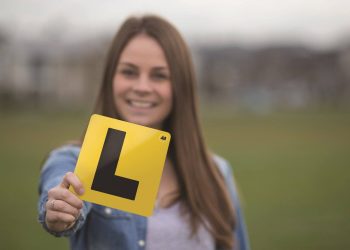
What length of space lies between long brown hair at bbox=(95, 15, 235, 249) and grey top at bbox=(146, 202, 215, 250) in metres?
0.05

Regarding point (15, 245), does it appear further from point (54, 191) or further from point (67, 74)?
point (67, 74)

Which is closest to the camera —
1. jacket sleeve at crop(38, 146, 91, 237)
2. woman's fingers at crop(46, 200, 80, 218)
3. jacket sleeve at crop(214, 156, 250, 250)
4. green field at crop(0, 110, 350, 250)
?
woman's fingers at crop(46, 200, 80, 218)

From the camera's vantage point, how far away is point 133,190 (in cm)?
146

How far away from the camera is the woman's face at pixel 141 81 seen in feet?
6.64

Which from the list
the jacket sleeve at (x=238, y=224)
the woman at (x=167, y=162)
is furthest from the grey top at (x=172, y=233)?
the jacket sleeve at (x=238, y=224)

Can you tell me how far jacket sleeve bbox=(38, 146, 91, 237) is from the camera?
1.50m

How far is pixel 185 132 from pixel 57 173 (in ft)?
2.24

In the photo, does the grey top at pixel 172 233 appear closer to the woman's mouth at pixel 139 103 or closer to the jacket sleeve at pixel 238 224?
→ the jacket sleeve at pixel 238 224

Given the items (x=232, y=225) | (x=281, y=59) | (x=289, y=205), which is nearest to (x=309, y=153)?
(x=289, y=205)

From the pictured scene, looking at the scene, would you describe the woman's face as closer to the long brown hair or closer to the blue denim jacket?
the long brown hair

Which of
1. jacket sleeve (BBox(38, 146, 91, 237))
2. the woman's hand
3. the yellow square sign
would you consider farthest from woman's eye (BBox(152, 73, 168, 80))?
the woman's hand

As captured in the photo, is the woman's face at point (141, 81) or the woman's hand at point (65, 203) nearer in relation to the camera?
the woman's hand at point (65, 203)

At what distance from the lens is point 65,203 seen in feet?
4.41

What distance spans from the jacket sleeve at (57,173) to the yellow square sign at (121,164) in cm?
16
